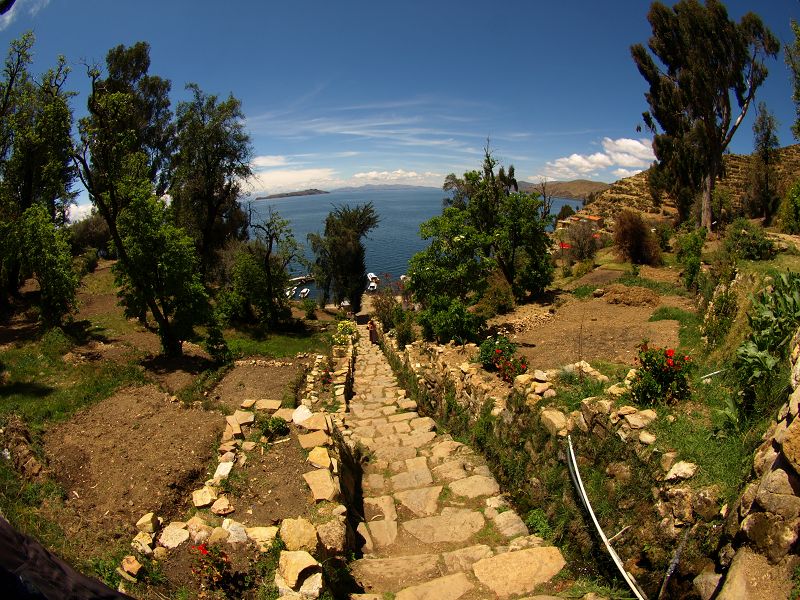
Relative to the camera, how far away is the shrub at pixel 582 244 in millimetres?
26109

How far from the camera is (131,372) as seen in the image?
11.6 metres

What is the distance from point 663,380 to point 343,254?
2784cm

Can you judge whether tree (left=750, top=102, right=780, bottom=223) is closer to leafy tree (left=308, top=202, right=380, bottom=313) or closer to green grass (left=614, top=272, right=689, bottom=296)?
green grass (left=614, top=272, right=689, bottom=296)

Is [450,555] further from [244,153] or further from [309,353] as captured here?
[244,153]

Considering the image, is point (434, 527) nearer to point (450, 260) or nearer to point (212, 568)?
point (212, 568)

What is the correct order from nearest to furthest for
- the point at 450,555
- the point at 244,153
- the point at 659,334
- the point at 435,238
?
1. the point at 450,555
2. the point at 659,334
3. the point at 435,238
4. the point at 244,153

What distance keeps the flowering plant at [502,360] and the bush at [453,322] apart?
209 centimetres

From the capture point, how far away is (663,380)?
690cm

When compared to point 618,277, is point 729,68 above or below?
above

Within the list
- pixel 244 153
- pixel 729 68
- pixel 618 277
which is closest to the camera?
pixel 618 277

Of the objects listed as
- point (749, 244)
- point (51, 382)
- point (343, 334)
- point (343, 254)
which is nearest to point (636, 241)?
point (749, 244)

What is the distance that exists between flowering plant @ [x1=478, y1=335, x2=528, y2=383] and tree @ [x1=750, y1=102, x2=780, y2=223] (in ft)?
88.6

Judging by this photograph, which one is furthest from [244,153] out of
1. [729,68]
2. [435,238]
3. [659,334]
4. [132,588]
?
[729,68]

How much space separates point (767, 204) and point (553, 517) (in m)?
32.2
